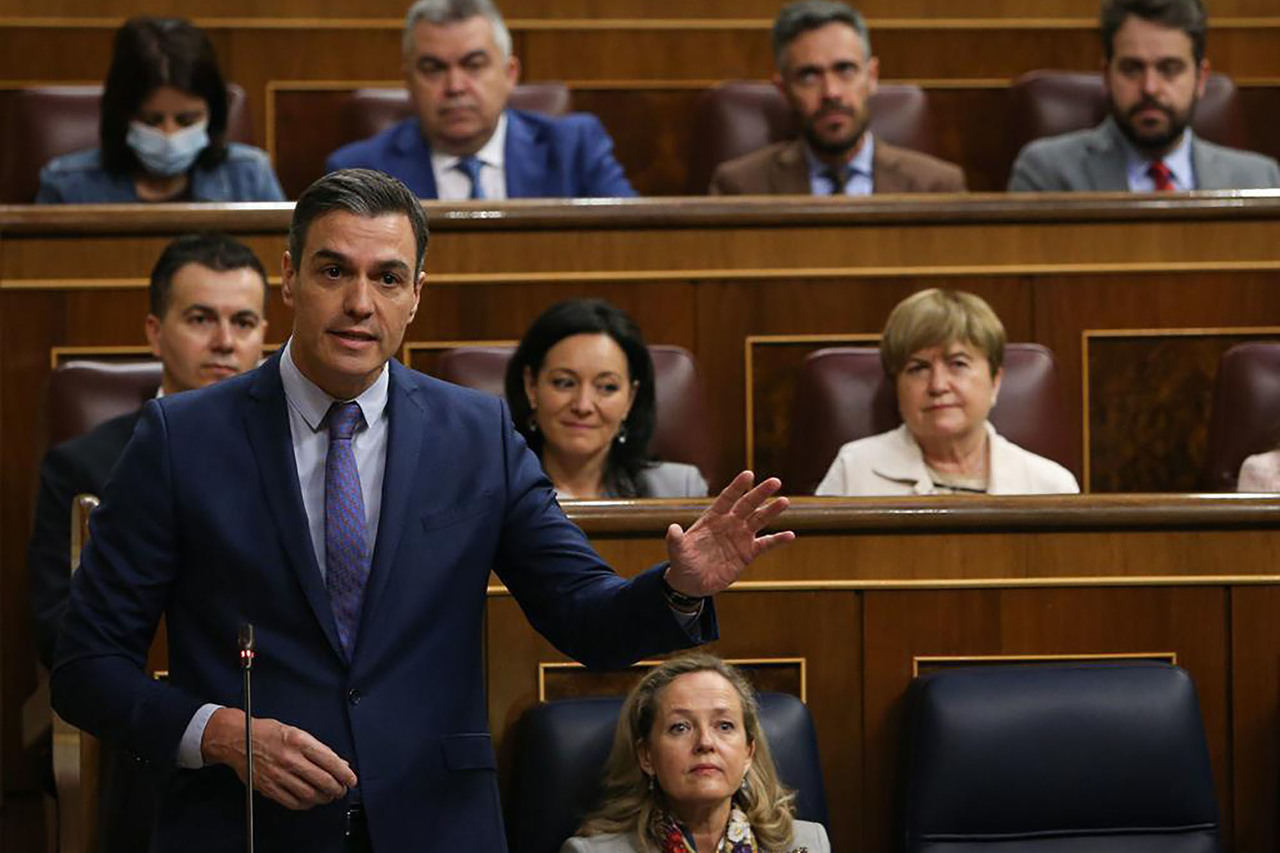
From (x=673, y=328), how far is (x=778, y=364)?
0.26 ft

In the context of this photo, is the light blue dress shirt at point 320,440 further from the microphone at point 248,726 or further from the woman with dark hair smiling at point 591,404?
the woman with dark hair smiling at point 591,404

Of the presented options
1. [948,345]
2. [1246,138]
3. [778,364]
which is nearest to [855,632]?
[948,345]

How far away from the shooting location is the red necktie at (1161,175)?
64.5 inches

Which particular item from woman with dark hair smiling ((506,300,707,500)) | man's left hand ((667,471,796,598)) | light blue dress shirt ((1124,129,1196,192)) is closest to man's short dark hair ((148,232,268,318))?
woman with dark hair smiling ((506,300,707,500))

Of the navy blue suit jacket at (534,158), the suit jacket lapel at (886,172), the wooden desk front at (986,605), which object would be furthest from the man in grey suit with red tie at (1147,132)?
the wooden desk front at (986,605)

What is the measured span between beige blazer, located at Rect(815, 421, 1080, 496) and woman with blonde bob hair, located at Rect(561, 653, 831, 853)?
1.06ft

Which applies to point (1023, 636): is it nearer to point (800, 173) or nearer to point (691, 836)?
point (691, 836)

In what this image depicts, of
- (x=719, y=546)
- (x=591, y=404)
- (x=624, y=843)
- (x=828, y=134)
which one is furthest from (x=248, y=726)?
(x=828, y=134)

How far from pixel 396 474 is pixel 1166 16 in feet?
3.51

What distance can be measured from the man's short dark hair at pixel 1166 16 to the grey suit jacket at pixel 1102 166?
70 millimetres

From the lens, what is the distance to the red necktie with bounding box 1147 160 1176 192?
164 cm

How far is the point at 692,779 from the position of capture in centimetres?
95

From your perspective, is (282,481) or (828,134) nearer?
(282,481)

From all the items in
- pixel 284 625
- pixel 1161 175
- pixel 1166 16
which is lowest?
pixel 284 625
